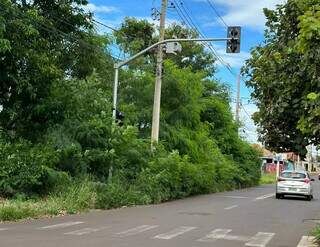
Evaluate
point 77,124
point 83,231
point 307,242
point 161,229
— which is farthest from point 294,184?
point 83,231

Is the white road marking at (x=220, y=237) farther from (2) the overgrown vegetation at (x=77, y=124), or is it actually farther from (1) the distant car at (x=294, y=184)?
(1) the distant car at (x=294, y=184)

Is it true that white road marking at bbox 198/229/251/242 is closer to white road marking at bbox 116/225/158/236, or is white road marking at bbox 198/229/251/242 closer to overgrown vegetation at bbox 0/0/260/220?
white road marking at bbox 116/225/158/236

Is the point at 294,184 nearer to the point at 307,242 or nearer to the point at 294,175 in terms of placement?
the point at 294,175

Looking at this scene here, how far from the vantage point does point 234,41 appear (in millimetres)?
22562

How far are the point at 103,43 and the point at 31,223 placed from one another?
16.6 metres

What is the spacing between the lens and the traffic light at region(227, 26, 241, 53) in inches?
888

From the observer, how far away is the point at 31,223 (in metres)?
16.4

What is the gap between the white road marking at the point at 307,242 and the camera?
46.4 ft

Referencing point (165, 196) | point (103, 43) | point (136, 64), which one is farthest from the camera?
point (136, 64)

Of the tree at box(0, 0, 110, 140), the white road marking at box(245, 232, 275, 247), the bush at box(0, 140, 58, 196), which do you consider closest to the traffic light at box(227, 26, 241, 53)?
the tree at box(0, 0, 110, 140)

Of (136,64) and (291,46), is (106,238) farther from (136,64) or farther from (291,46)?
(136,64)

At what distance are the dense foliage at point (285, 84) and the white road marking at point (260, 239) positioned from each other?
2400 mm

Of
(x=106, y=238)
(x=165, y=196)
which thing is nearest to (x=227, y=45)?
(x=165, y=196)

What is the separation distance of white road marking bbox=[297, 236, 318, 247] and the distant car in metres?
18.9
